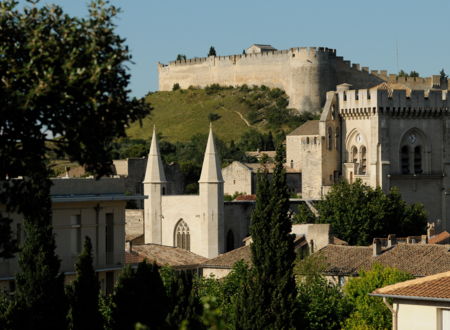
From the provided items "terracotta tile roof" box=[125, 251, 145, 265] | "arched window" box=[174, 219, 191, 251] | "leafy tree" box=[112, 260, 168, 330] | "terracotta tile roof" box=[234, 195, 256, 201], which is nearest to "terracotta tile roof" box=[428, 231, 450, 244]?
"arched window" box=[174, 219, 191, 251]

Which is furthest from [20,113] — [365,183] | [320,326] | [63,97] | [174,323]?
[365,183]

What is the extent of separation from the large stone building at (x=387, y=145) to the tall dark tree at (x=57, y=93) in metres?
59.8

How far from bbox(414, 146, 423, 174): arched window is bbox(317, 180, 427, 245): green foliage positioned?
216 inches

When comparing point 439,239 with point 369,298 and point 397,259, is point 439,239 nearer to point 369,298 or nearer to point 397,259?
point 397,259

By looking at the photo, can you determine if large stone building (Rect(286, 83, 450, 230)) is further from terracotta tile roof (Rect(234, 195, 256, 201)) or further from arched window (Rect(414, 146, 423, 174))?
terracotta tile roof (Rect(234, 195, 256, 201))

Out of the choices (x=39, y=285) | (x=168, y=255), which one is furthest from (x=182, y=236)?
(x=39, y=285)

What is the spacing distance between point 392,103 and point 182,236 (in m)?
17.1

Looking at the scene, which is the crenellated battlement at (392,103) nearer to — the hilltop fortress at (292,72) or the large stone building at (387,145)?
the large stone building at (387,145)

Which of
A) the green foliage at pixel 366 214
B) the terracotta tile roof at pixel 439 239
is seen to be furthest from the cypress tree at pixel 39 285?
the green foliage at pixel 366 214

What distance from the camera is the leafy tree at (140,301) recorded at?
28.1 meters

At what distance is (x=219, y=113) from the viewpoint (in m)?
144

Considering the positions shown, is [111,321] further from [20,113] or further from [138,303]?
[20,113]

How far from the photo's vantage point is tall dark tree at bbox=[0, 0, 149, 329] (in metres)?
18.3

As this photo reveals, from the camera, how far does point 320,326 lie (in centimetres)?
4144
